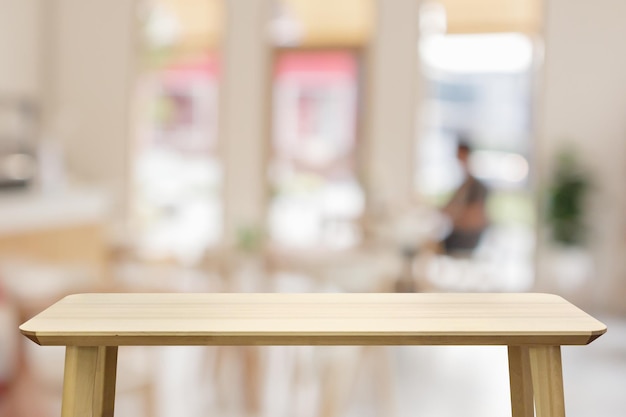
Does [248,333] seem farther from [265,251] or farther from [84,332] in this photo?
[265,251]

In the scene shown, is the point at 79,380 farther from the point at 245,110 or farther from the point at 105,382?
the point at 245,110

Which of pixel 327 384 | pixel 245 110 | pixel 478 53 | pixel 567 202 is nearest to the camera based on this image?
pixel 327 384

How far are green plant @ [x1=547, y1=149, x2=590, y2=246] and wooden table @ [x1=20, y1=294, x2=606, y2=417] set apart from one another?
671 centimetres

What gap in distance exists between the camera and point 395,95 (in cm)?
843

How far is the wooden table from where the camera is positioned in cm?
113

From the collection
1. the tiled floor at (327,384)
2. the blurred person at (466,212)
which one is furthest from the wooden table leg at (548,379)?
the blurred person at (466,212)

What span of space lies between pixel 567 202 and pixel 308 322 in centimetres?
705

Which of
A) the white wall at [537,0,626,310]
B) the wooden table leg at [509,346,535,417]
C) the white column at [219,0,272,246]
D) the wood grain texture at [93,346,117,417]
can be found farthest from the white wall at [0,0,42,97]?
the wooden table leg at [509,346,535,417]

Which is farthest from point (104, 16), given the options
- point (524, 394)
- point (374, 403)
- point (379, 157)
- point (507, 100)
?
point (524, 394)

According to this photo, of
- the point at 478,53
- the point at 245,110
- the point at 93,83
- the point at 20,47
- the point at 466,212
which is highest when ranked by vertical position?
the point at 20,47

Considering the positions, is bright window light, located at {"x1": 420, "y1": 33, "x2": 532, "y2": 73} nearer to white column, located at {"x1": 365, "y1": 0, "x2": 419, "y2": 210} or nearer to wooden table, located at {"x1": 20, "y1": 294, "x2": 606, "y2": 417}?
white column, located at {"x1": 365, "y1": 0, "x2": 419, "y2": 210}

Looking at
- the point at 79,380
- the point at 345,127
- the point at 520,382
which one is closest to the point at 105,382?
the point at 79,380

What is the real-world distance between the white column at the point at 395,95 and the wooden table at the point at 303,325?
7036mm

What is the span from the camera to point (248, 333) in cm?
113
